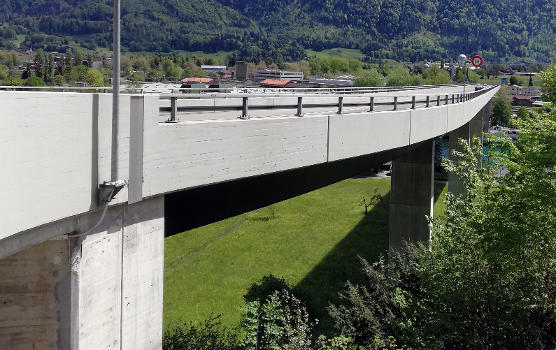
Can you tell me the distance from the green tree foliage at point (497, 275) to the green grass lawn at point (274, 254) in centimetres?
956

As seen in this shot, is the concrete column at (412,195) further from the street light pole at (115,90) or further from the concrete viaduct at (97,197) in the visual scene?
the street light pole at (115,90)

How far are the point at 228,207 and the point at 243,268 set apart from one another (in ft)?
68.4

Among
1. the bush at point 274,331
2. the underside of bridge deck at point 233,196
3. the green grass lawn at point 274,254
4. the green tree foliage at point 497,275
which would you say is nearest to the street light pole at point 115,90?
the underside of bridge deck at point 233,196

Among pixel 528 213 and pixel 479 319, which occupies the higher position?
pixel 528 213

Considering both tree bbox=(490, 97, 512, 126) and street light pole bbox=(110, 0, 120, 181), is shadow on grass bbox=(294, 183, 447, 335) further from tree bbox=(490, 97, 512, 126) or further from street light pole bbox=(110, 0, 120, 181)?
tree bbox=(490, 97, 512, 126)

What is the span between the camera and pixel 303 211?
49.8 m

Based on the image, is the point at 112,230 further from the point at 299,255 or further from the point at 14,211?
the point at 299,255

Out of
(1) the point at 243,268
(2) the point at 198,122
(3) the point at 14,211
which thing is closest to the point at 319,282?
(1) the point at 243,268

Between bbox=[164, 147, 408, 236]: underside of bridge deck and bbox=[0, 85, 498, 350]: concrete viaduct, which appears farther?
bbox=[164, 147, 408, 236]: underside of bridge deck

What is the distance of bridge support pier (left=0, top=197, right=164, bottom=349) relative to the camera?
27.9 ft

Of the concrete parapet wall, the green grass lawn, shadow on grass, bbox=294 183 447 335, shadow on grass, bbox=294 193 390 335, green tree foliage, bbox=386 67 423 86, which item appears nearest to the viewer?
the concrete parapet wall

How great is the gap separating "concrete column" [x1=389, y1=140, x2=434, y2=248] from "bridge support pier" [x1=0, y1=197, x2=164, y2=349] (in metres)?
24.3

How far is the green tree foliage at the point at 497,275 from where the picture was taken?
13.1 metres

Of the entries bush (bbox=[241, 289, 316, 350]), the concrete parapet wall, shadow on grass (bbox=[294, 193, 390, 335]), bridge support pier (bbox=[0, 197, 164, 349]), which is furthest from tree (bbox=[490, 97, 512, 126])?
bridge support pier (bbox=[0, 197, 164, 349])
